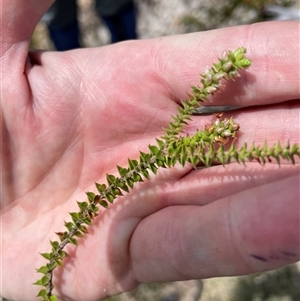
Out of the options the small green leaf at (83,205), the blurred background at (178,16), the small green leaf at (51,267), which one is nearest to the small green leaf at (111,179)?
the small green leaf at (83,205)

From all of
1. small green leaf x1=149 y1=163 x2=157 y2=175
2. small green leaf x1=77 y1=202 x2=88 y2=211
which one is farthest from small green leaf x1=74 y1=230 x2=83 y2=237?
small green leaf x1=149 y1=163 x2=157 y2=175

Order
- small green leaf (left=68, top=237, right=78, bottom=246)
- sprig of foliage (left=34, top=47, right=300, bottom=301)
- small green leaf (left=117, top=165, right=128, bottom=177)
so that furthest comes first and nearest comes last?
1. small green leaf (left=68, top=237, right=78, bottom=246)
2. small green leaf (left=117, top=165, right=128, bottom=177)
3. sprig of foliage (left=34, top=47, right=300, bottom=301)

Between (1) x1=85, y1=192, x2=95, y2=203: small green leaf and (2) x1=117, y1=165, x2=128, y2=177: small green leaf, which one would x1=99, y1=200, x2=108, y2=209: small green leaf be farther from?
(2) x1=117, y1=165, x2=128, y2=177: small green leaf

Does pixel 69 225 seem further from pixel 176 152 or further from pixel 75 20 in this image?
pixel 75 20

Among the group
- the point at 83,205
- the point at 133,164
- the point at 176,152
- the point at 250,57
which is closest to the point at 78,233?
the point at 83,205

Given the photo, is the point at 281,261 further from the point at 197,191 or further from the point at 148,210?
the point at 148,210

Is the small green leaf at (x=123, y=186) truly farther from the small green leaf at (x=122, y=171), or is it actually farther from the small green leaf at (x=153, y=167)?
the small green leaf at (x=153, y=167)

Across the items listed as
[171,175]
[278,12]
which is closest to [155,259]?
[171,175]
